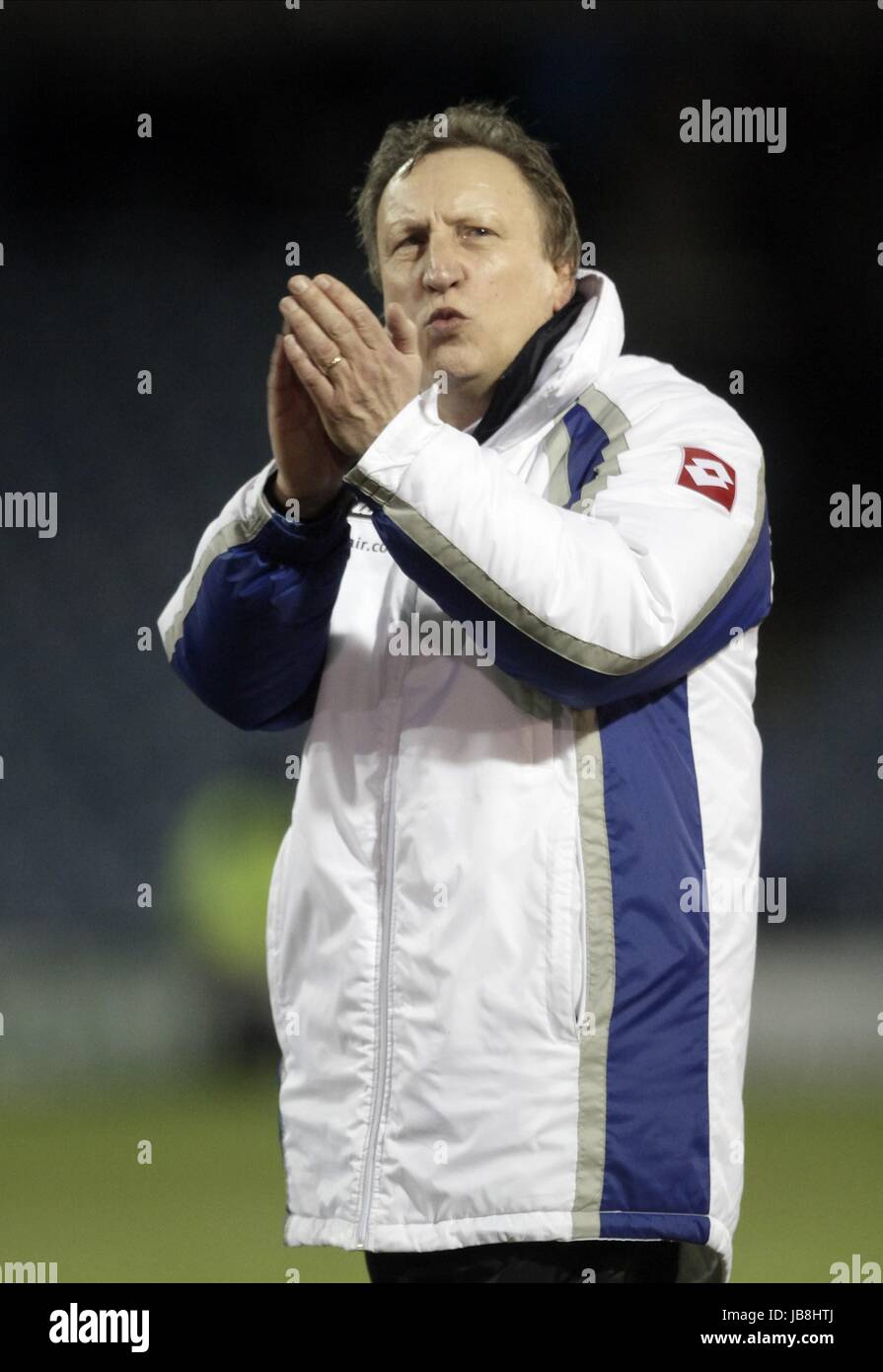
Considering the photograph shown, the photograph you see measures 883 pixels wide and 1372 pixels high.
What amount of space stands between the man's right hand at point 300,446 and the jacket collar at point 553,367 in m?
0.15

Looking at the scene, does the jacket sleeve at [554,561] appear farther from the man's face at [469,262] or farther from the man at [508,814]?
the man's face at [469,262]

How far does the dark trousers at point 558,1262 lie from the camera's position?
1016 millimetres

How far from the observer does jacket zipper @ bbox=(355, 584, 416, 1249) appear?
1049 mm

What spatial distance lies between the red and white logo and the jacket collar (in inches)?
5.1

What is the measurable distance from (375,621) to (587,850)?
0.27m


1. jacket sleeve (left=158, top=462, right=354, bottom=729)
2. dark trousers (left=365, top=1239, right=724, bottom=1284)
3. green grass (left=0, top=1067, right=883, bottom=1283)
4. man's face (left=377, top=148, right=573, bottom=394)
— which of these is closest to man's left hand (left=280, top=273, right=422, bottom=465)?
jacket sleeve (left=158, top=462, right=354, bottom=729)

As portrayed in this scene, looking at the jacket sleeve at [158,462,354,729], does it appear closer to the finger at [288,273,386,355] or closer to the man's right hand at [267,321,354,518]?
the man's right hand at [267,321,354,518]

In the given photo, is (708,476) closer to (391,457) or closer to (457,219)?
(391,457)

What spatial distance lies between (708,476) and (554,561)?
0.17 metres

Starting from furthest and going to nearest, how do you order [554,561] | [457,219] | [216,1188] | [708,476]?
1. [216,1188]
2. [457,219]
3. [708,476]
4. [554,561]

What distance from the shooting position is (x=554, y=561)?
1.00 metres

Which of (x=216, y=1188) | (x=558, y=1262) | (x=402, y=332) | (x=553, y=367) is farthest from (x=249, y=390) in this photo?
(x=558, y=1262)

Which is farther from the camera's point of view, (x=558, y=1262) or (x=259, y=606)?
(x=259, y=606)

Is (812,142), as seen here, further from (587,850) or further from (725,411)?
(587,850)
